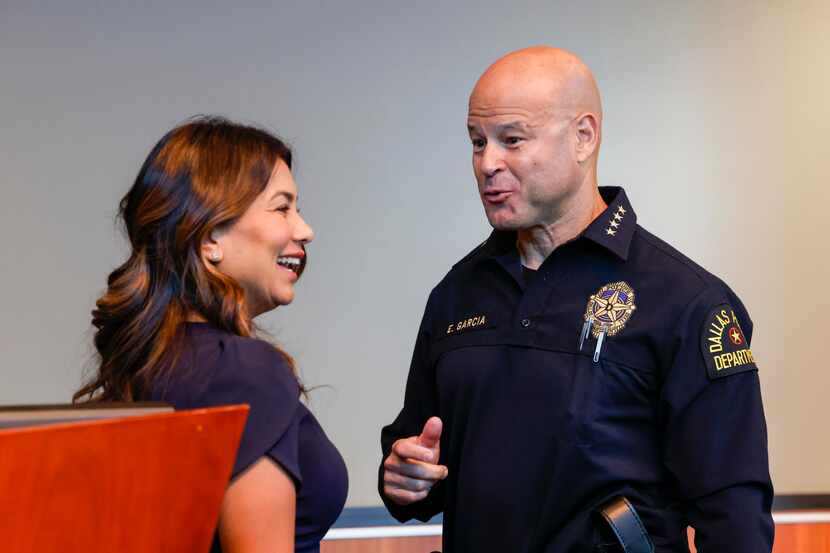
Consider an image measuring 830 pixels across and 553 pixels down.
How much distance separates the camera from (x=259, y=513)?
56.3 inches

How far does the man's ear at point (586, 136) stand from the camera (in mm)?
2141

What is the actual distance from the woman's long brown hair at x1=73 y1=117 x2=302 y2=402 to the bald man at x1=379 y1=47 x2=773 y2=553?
1.58 feet

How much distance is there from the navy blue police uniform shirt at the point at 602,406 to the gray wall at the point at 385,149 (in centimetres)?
109

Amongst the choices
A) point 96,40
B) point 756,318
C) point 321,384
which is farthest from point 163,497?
point 756,318

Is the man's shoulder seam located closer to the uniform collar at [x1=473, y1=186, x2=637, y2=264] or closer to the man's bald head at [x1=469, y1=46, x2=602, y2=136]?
the uniform collar at [x1=473, y1=186, x2=637, y2=264]

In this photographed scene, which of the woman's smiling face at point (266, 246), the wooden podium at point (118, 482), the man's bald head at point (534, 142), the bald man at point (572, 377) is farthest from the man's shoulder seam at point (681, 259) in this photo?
the wooden podium at point (118, 482)

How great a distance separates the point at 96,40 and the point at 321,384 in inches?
45.5

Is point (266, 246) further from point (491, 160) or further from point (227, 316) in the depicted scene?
point (491, 160)

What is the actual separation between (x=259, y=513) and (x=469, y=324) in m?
0.85

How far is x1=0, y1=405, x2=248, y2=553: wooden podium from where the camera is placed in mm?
923

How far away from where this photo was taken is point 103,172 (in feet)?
10.4

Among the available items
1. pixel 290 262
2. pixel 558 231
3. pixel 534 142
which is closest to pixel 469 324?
pixel 558 231

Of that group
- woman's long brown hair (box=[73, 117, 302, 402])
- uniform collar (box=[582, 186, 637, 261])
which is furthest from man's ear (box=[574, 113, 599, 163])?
woman's long brown hair (box=[73, 117, 302, 402])

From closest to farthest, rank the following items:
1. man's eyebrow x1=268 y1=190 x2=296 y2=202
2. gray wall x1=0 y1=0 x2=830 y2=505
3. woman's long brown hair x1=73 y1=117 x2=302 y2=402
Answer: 1. woman's long brown hair x1=73 y1=117 x2=302 y2=402
2. man's eyebrow x1=268 y1=190 x2=296 y2=202
3. gray wall x1=0 y1=0 x2=830 y2=505
